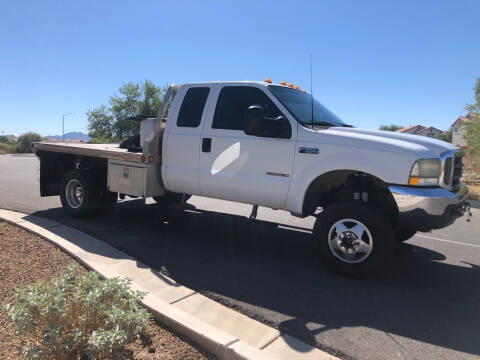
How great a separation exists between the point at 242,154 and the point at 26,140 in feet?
199

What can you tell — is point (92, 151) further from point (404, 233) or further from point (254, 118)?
point (404, 233)

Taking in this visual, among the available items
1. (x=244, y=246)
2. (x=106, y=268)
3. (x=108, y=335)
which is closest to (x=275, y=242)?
(x=244, y=246)

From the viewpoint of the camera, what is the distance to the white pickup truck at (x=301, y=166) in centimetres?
382

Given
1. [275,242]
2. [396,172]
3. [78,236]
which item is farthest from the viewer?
[275,242]

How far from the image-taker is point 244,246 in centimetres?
524

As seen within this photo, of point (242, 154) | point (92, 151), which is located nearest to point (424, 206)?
point (242, 154)

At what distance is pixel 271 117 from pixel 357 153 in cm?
122

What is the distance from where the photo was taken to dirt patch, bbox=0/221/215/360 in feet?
8.34

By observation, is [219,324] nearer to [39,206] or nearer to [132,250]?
[132,250]

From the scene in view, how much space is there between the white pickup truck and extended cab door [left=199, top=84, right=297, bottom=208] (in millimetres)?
13

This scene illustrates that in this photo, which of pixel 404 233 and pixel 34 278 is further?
pixel 404 233

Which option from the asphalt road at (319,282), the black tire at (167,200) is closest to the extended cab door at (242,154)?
the asphalt road at (319,282)

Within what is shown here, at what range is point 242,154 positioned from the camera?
4.71 metres

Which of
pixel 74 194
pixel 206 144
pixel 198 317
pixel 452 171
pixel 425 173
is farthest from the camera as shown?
pixel 74 194
